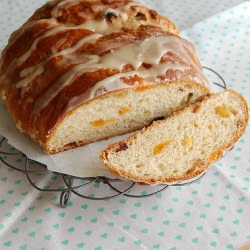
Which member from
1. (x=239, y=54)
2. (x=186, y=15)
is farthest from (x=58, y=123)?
(x=186, y=15)

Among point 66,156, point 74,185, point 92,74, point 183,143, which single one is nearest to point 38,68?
point 92,74

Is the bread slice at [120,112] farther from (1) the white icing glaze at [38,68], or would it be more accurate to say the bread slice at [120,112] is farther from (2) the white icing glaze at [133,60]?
(1) the white icing glaze at [38,68]

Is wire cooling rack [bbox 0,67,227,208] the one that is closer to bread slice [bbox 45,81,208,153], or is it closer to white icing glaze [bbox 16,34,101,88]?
bread slice [bbox 45,81,208,153]

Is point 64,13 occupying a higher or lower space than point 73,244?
higher

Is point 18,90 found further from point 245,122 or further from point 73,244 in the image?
point 245,122

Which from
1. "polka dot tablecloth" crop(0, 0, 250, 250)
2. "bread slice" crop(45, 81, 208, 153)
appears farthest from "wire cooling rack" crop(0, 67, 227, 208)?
"bread slice" crop(45, 81, 208, 153)

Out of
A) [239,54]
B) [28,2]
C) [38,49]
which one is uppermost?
[38,49]

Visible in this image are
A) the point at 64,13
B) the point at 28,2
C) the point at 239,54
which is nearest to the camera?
the point at 64,13

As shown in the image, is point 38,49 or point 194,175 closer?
point 194,175

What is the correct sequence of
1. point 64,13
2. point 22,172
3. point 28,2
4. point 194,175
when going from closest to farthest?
point 194,175 < point 22,172 < point 64,13 < point 28,2
